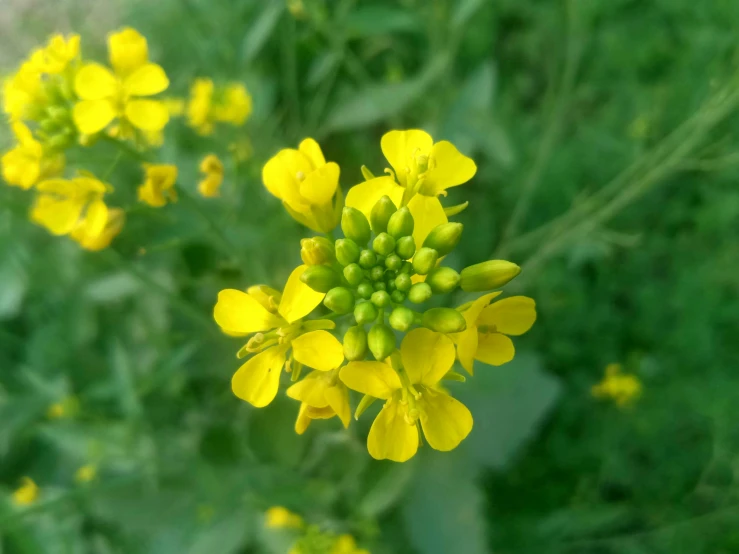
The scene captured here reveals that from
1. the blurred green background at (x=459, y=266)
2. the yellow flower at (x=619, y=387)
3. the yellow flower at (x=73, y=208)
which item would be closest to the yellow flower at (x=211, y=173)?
the blurred green background at (x=459, y=266)

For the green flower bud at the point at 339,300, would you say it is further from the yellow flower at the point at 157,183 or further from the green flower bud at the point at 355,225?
the yellow flower at the point at 157,183

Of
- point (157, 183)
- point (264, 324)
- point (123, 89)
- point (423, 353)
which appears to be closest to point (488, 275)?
point (423, 353)

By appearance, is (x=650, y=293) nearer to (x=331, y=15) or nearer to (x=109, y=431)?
(x=331, y=15)

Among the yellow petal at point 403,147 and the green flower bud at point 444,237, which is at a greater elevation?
the yellow petal at point 403,147

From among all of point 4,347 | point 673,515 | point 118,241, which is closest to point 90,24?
point 4,347

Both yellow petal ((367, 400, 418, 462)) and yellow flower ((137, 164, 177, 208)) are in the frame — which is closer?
yellow petal ((367, 400, 418, 462))

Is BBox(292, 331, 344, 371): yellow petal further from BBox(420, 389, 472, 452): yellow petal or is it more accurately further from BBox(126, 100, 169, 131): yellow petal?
BBox(126, 100, 169, 131): yellow petal

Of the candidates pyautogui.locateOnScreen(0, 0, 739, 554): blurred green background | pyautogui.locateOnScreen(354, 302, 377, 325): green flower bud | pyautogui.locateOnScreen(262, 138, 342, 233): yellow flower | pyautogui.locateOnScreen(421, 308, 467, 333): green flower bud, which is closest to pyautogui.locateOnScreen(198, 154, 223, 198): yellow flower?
pyautogui.locateOnScreen(0, 0, 739, 554): blurred green background
